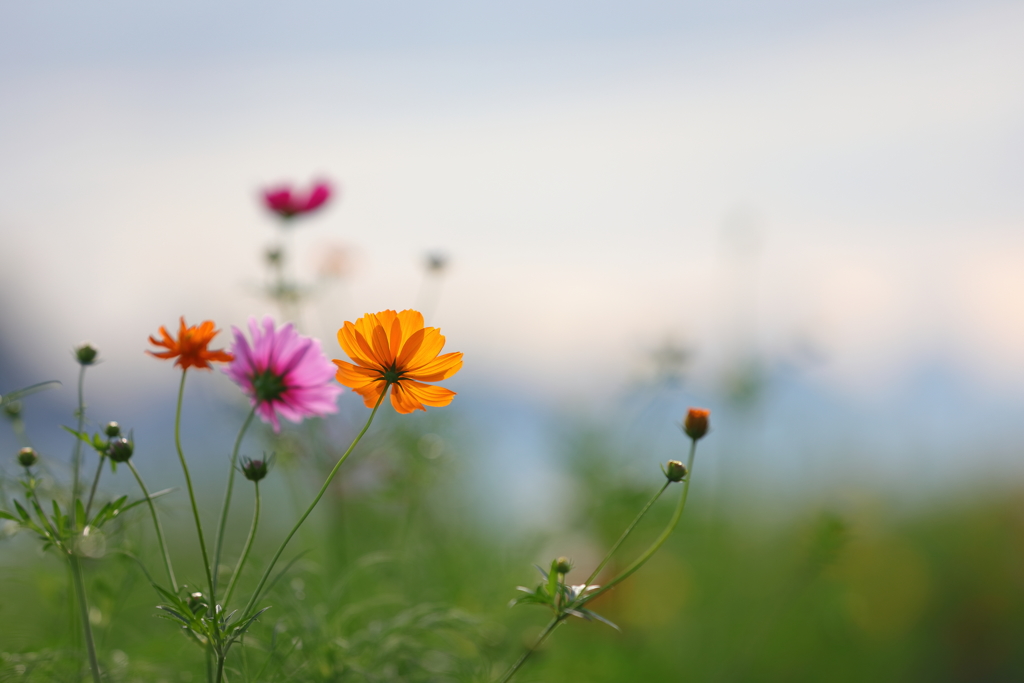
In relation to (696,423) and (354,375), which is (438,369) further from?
(696,423)

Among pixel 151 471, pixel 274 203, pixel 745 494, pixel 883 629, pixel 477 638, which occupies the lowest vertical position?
pixel 883 629

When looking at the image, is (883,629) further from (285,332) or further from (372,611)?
(285,332)

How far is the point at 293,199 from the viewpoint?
1255 millimetres

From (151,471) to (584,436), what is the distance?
1.14 meters

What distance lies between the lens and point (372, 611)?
109 centimetres

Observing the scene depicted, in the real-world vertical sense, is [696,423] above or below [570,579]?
above

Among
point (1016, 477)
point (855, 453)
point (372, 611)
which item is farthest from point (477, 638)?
point (1016, 477)

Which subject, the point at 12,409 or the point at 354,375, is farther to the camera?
the point at 12,409

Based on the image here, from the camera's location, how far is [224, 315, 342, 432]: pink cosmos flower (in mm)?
646

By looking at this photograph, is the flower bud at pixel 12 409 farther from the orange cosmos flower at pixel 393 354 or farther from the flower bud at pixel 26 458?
the orange cosmos flower at pixel 393 354

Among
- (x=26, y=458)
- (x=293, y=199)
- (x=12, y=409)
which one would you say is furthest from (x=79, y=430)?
(x=293, y=199)

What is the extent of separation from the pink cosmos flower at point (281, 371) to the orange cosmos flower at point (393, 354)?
41mm

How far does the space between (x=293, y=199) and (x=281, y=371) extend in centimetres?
67

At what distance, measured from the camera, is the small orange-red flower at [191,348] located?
0.63 metres
